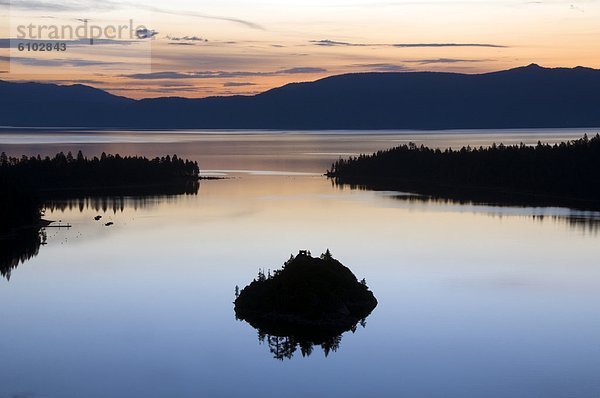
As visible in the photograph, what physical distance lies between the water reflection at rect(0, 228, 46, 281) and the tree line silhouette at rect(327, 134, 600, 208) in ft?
188

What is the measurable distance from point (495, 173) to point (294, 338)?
9457 centimetres

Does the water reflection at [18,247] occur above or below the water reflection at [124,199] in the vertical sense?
below

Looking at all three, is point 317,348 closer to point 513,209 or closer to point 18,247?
point 18,247

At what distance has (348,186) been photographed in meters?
133

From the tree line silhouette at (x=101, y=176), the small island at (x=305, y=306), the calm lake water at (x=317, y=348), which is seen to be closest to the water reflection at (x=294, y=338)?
the small island at (x=305, y=306)

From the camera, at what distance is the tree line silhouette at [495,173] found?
11312cm

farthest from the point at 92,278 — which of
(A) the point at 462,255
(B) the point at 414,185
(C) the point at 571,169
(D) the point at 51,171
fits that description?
(B) the point at 414,185

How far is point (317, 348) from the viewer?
39125 mm

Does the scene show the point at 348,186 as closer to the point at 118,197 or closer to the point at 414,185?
the point at 414,185

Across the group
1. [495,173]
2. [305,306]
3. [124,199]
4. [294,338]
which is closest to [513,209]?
[495,173]

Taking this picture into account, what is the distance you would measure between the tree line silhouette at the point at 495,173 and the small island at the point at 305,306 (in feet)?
204

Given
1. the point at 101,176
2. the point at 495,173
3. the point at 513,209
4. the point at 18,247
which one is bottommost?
the point at 18,247

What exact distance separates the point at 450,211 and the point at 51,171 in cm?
5601

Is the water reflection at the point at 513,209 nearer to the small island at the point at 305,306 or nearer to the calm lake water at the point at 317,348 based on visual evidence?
the calm lake water at the point at 317,348
